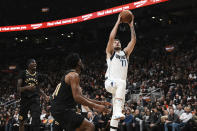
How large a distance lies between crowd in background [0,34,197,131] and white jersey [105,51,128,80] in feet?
3.00

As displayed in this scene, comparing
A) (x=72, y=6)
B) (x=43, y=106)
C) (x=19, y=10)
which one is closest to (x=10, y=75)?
(x=19, y=10)

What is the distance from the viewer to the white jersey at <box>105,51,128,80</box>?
5.85m

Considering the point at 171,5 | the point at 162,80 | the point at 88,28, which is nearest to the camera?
the point at 162,80

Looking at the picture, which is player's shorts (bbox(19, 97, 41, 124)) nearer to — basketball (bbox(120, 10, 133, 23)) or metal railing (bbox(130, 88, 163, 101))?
basketball (bbox(120, 10, 133, 23))

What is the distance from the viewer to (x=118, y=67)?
19.2 ft

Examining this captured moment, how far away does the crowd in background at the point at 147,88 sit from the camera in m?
12.2

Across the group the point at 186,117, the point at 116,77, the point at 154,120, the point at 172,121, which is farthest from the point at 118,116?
the point at 154,120

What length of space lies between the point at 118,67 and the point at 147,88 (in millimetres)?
12236

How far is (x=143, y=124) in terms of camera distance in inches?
492

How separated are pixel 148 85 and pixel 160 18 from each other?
956cm

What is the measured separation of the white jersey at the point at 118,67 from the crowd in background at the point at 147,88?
91cm

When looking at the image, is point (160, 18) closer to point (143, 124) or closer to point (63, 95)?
point (143, 124)

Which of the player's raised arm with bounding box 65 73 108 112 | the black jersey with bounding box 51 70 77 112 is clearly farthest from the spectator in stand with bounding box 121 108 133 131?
the player's raised arm with bounding box 65 73 108 112

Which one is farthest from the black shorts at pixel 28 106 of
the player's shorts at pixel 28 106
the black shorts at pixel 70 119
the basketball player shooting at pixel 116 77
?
the black shorts at pixel 70 119
